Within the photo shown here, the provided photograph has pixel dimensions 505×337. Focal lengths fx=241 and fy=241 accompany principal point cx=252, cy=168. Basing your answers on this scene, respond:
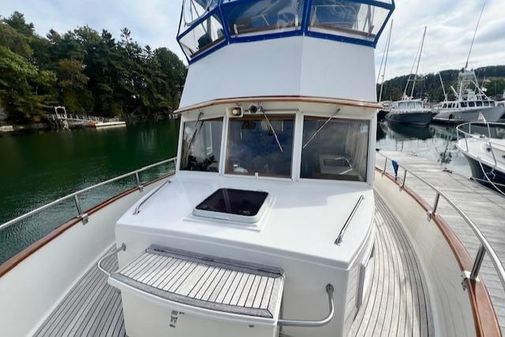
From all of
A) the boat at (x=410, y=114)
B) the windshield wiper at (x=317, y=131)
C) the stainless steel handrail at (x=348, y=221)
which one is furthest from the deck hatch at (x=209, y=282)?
the boat at (x=410, y=114)

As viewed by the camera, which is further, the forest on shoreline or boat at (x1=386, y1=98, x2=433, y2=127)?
boat at (x1=386, y1=98, x2=433, y2=127)

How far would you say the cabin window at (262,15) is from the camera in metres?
2.92

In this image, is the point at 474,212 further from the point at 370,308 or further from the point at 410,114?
the point at 410,114

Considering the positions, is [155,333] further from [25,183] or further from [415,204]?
[25,183]

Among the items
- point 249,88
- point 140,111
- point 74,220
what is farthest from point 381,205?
point 140,111

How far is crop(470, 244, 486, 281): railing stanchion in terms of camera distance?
174 cm

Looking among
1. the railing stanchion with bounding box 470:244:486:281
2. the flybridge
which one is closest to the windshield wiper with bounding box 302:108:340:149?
the flybridge

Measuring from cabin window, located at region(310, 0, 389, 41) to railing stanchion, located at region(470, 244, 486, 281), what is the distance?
2.67 m

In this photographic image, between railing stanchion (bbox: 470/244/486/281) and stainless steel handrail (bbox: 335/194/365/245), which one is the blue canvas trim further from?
Result: railing stanchion (bbox: 470/244/486/281)

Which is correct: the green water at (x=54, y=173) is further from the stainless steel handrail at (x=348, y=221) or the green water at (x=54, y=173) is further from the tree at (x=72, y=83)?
the tree at (x=72, y=83)

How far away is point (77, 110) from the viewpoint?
38.7 metres

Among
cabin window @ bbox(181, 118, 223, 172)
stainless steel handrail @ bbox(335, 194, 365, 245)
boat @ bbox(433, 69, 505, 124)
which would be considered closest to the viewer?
stainless steel handrail @ bbox(335, 194, 365, 245)

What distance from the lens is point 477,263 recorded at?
185 centimetres

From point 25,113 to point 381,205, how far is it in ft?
141
